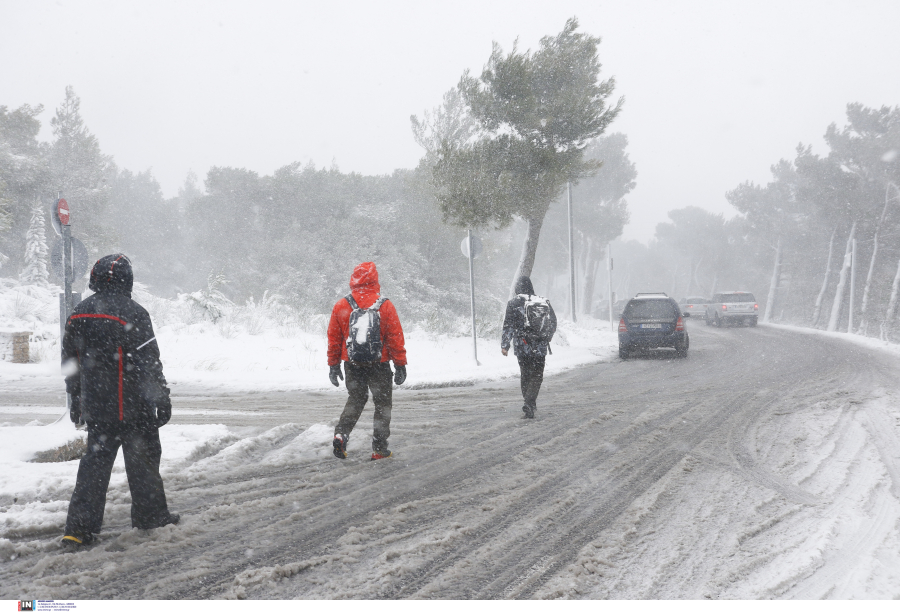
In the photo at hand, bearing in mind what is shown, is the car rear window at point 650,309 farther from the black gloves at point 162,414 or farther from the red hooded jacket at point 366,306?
the black gloves at point 162,414

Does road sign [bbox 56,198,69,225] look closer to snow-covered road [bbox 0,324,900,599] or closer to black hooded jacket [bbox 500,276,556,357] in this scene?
snow-covered road [bbox 0,324,900,599]

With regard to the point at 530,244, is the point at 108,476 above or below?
below

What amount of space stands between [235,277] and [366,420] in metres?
29.7

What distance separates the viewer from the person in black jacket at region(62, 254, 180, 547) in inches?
130

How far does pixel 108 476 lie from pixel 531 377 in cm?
478

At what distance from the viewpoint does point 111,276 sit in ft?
11.2

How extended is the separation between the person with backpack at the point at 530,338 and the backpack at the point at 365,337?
2469 mm

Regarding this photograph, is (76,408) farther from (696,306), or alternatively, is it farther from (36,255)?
(696,306)

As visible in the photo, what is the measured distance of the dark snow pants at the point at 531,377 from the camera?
6.92 metres

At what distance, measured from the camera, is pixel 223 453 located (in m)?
5.17

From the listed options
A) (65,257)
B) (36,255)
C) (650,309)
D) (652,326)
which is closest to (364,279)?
(65,257)

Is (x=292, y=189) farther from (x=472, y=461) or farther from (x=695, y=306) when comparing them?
(x=472, y=461)

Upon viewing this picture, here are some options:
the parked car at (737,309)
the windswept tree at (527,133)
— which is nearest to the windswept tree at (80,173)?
the windswept tree at (527,133)
